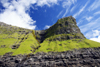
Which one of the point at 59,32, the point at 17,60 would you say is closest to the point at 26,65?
the point at 17,60

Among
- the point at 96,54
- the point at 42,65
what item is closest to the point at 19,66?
the point at 42,65

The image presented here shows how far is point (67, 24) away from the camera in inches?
7475

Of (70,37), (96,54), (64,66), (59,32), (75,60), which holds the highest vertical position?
(59,32)

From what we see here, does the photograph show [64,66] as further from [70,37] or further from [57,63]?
[70,37]

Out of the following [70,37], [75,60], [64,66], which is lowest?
[64,66]

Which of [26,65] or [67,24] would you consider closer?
[26,65]

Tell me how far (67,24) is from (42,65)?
494 feet

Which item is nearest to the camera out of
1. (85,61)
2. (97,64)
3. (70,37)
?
(97,64)

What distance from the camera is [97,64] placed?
6800 cm

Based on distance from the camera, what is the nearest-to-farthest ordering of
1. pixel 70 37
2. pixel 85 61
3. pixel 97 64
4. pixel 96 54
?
1. pixel 97 64
2. pixel 85 61
3. pixel 96 54
4. pixel 70 37

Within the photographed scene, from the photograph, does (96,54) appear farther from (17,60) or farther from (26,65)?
(17,60)

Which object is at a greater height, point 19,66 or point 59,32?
point 59,32

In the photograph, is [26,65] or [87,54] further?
[87,54]

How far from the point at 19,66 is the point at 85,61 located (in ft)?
269
